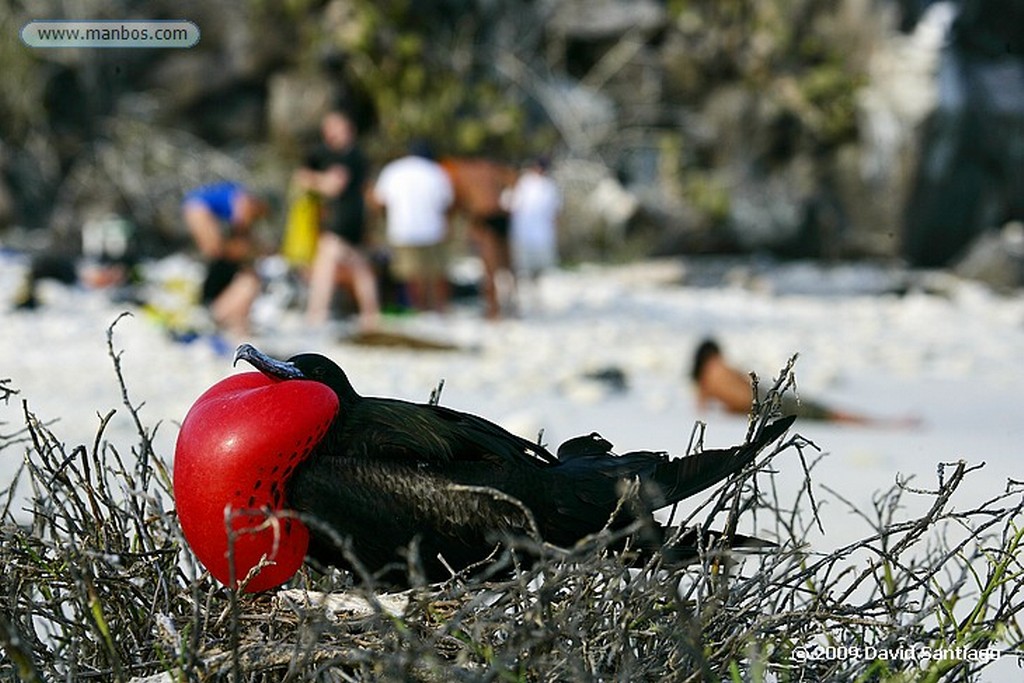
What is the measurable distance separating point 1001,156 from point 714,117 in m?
3.72

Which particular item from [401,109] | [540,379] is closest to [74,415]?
[540,379]

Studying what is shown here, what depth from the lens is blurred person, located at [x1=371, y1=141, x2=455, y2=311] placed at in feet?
28.3

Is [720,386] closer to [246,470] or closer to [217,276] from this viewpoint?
[217,276]

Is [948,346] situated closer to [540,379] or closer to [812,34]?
[540,379]

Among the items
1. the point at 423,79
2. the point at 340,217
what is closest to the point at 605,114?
the point at 423,79

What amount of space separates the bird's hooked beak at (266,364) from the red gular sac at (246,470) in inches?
1.4

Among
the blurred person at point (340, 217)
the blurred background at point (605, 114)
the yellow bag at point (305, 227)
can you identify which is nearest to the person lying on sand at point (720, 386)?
the blurred person at point (340, 217)

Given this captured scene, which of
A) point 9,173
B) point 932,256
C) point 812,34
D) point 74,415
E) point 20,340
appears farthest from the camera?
point 812,34

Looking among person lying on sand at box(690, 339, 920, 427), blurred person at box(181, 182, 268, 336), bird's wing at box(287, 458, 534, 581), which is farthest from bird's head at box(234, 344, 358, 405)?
blurred person at box(181, 182, 268, 336)

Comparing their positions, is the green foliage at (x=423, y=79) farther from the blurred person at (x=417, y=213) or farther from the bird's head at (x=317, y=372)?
the bird's head at (x=317, y=372)

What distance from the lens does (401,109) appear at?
1588 cm

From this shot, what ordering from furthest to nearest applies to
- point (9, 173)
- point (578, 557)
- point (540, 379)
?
point (9, 173) → point (540, 379) → point (578, 557)

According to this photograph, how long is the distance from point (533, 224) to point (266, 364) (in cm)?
920

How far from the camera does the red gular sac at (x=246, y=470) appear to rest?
1.41 metres
